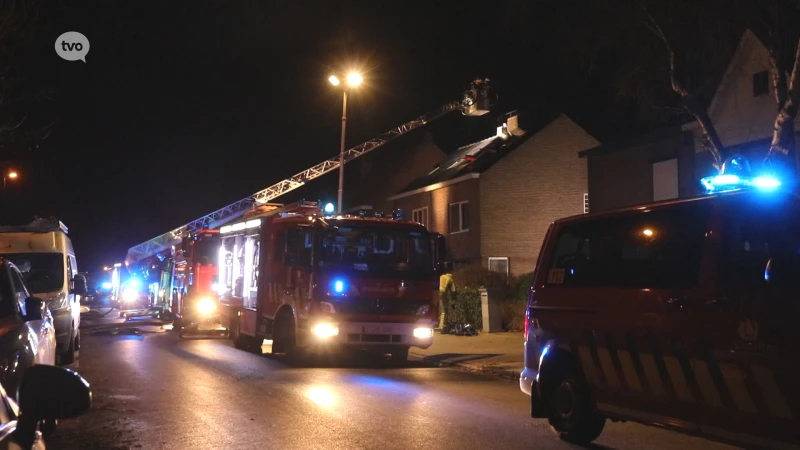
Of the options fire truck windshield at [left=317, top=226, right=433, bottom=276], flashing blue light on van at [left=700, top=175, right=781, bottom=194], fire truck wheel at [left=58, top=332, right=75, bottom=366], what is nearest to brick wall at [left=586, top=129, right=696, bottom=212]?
fire truck windshield at [left=317, top=226, right=433, bottom=276]

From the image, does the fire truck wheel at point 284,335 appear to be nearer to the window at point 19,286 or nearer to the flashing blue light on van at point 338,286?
the flashing blue light on van at point 338,286

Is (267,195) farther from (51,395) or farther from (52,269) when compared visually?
(51,395)

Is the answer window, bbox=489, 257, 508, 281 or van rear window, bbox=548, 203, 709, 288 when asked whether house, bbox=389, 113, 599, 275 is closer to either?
window, bbox=489, 257, 508, 281

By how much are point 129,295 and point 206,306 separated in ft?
72.6

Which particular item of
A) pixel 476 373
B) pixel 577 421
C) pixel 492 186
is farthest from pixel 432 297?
pixel 492 186

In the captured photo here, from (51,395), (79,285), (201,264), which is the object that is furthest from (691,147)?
(51,395)

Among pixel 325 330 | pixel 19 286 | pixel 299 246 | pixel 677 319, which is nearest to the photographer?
pixel 677 319

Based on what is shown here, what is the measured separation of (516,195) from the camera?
3170cm

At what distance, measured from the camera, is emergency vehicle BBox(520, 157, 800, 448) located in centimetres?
609

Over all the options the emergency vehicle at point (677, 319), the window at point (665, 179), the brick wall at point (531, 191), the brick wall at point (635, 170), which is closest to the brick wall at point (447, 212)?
the brick wall at point (531, 191)

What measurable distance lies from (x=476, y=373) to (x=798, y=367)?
347 inches

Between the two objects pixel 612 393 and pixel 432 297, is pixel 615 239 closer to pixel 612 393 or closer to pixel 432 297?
pixel 612 393

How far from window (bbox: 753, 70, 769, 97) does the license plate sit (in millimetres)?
10724

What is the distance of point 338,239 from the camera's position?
15008mm
